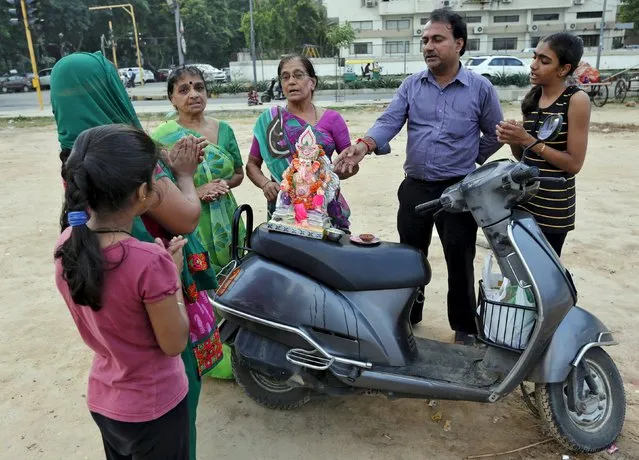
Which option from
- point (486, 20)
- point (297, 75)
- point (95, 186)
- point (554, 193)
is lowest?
point (554, 193)

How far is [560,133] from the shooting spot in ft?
8.68

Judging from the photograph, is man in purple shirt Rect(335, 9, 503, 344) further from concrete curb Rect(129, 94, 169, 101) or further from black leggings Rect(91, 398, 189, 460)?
concrete curb Rect(129, 94, 169, 101)

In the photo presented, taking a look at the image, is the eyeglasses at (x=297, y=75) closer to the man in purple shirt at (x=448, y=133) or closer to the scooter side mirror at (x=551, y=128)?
the man in purple shirt at (x=448, y=133)

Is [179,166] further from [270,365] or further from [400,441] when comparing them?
[400,441]

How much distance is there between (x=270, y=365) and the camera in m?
2.43

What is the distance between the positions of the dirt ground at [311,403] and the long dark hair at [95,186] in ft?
4.81

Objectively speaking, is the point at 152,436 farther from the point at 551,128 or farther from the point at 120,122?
the point at 551,128

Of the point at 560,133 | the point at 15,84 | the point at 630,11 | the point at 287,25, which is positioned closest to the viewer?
the point at 560,133

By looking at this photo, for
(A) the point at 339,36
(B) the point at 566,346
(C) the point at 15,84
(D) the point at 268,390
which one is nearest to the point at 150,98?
(C) the point at 15,84

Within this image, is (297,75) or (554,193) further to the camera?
(297,75)

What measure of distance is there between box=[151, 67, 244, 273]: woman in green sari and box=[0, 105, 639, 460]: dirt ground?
2.87ft

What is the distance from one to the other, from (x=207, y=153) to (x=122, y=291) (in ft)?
5.45

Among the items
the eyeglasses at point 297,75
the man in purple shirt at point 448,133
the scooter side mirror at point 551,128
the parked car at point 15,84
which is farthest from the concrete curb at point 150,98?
the scooter side mirror at point 551,128

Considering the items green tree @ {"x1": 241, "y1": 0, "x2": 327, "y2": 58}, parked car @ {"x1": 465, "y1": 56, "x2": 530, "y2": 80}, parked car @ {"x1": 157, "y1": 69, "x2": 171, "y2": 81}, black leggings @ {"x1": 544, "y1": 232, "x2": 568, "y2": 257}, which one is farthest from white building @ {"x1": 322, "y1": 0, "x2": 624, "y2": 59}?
black leggings @ {"x1": 544, "y1": 232, "x2": 568, "y2": 257}
